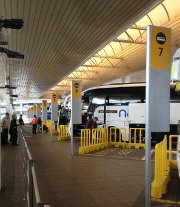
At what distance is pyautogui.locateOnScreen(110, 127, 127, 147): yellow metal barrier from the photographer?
15.5 metres

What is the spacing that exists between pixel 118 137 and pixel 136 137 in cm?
95

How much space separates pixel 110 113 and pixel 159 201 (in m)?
11.6

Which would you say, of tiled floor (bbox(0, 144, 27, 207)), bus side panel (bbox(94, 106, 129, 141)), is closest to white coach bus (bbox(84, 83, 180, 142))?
bus side panel (bbox(94, 106, 129, 141))

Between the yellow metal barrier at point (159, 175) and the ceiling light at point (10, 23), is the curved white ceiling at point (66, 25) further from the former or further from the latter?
the yellow metal barrier at point (159, 175)

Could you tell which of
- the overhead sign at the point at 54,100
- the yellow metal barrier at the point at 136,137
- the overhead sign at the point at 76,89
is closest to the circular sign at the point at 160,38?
the overhead sign at the point at 76,89

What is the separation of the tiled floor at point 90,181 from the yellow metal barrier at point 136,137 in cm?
397

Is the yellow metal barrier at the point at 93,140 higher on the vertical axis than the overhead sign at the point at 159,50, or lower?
lower

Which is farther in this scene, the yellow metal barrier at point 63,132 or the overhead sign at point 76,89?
the yellow metal barrier at point 63,132

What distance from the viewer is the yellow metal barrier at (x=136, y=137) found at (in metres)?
15.0

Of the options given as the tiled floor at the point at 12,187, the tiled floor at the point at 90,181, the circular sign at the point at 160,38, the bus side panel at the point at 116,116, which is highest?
the circular sign at the point at 160,38

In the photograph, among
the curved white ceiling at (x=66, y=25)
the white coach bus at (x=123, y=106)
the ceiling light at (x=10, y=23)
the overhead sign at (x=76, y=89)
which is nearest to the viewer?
the ceiling light at (x=10, y=23)

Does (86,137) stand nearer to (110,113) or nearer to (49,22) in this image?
(110,113)

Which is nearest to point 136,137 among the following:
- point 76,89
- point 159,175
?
point 76,89

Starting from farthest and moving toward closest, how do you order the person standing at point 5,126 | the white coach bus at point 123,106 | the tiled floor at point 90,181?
1. the person standing at point 5,126
2. the white coach bus at point 123,106
3. the tiled floor at point 90,181
